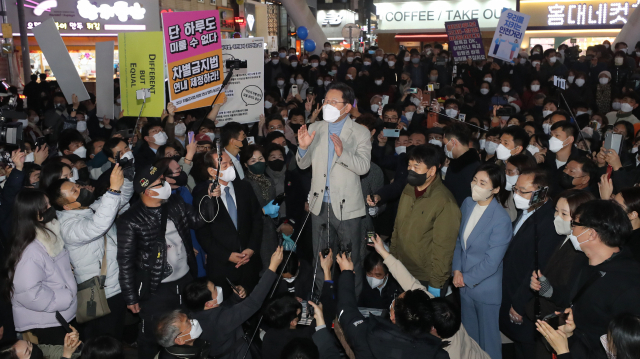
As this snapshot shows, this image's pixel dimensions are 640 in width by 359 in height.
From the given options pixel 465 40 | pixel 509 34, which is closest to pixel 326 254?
pixel 509 34

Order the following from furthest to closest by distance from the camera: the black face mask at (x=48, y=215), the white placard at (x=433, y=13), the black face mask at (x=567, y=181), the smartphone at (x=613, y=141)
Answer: the white placard at (x=433, y=13), the smartphone at (x=613, y=141), the black face mask at (x=567, y=181), the black face mask at (x=48, y=215)

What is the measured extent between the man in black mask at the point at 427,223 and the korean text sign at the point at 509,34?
311 inches

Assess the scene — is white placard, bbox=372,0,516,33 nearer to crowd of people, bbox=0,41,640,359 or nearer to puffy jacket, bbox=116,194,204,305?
crowd of people, bbox=0,41,640,359

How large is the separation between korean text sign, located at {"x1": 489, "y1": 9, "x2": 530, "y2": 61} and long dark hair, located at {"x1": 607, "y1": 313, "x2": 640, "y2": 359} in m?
9.70

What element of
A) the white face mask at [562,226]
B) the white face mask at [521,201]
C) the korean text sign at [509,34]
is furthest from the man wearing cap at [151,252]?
the korean text sign at [509,34]

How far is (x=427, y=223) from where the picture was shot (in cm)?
403

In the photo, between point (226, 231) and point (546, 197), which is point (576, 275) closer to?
point (546, 197)

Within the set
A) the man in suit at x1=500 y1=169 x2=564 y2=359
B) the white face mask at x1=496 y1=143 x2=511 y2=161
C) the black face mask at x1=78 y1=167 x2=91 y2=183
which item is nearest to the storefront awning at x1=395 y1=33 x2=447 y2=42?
the white face mask at x1=496 y1=143 x2=511 y2=161

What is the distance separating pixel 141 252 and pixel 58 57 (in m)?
5.83

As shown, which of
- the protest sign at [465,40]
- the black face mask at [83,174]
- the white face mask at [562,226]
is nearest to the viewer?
the white face mask at [562,226]

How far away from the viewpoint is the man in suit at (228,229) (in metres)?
4.37

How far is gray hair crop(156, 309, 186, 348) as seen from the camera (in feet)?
9.52

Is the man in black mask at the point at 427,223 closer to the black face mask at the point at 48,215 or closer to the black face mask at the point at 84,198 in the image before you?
the black face mask at the point at 84,198

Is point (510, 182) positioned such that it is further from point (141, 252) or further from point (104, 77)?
point (104, 77)
